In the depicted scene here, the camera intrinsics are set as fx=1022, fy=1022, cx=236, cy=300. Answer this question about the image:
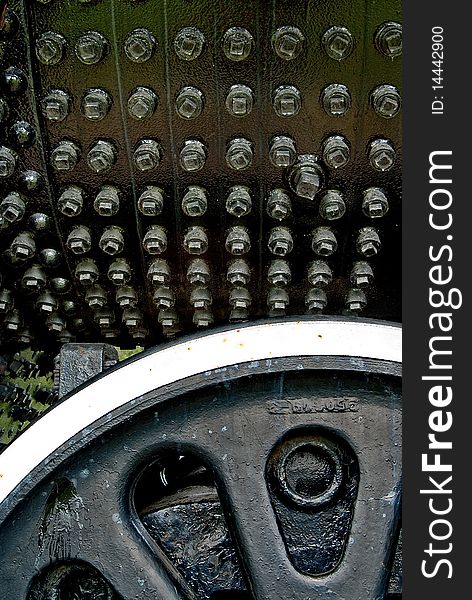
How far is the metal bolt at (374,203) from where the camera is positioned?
1.04m

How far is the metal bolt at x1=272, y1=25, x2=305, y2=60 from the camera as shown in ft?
3.10

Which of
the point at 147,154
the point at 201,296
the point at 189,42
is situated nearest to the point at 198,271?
the point at 201,296

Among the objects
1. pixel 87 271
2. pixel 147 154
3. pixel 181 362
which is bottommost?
pixel 181 362

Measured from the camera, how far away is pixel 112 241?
1.08 m

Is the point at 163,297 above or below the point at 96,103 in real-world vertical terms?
below

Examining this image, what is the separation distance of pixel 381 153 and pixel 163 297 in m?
0.29

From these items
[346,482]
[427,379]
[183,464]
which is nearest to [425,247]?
[427,379]

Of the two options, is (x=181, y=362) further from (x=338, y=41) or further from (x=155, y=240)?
(x=338, y=41)

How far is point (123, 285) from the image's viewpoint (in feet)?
3.70

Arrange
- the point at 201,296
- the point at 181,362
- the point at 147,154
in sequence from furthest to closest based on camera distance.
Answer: the point at 201,296
the point at 147,154
the point at 181,362

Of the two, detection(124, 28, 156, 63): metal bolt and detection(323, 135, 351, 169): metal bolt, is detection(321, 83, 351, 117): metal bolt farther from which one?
detection(124, 28, 156, 63): metal bolt

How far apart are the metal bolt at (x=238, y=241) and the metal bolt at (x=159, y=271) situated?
79 mm

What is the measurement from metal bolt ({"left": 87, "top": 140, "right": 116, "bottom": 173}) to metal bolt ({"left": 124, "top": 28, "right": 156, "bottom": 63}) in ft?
0.33

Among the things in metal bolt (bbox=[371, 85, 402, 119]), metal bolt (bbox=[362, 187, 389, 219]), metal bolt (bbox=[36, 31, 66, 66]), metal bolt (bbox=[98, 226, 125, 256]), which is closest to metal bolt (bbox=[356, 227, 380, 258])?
metal bolt (bbox=[362, 187, 389, 219])
